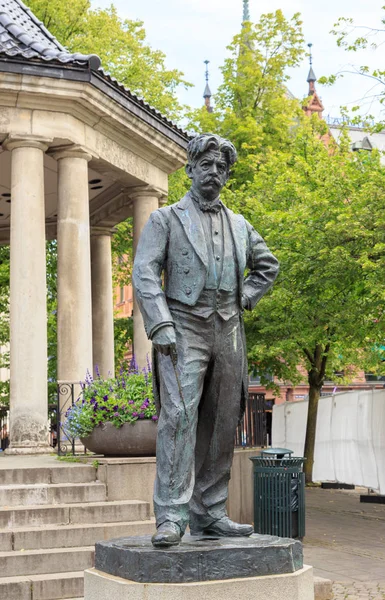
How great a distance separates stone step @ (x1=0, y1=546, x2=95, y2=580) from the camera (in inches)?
348

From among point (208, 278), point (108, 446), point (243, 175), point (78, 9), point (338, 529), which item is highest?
point (78, 9)

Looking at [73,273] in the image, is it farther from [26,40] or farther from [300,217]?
[300,217]

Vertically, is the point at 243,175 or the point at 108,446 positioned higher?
the point at 243,175

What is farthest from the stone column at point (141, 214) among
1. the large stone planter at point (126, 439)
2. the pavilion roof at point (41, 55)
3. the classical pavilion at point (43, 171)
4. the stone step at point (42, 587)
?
the stone step at point (42, 587)

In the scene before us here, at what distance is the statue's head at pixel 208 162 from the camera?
248 inches

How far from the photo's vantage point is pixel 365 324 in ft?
60.0

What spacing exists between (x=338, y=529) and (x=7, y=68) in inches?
349

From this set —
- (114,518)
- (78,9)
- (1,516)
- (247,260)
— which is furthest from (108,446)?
(78,9)

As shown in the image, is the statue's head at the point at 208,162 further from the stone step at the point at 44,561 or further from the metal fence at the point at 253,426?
the metal fence at the point at 253,426

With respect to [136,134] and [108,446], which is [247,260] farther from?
[136,134]

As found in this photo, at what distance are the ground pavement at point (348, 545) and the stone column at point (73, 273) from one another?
4388 millimetres

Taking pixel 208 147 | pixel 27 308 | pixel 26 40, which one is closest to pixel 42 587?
pixel 208 147

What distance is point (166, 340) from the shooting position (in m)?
5.86

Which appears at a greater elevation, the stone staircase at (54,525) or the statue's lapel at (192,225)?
the statue's lapel at (192,225)
